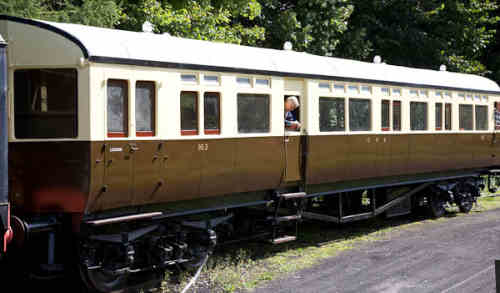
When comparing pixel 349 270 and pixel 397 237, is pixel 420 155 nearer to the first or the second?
pixel 397 237

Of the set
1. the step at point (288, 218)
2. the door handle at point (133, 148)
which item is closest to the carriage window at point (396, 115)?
the step at point (288, 218)

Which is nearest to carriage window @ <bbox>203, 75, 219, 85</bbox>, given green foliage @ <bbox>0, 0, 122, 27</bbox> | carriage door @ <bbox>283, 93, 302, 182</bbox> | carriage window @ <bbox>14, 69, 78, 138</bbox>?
carriage door @ <bbox>283, 93, 302, 182</bbox>

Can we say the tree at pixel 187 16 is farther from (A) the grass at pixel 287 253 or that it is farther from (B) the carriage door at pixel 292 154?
(B) the carriage door at pixel 292 154

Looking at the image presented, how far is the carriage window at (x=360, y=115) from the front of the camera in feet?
38.5

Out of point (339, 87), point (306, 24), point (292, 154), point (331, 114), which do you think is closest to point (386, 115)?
point (339, 87)

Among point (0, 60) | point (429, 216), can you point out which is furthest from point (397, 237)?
point (0, 60)

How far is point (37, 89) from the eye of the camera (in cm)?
774

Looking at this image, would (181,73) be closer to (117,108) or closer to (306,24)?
(117,108)

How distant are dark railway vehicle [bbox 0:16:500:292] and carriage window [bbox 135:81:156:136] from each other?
0.02m

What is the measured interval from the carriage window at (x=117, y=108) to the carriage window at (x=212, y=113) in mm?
1384

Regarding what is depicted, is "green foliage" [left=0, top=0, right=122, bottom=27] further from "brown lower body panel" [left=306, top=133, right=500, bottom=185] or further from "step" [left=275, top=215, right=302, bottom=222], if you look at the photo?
"step" [left=275, top=215, right=302, bottom=222]

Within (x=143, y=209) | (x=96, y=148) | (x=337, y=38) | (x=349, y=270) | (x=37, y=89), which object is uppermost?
(x=337, y=38)

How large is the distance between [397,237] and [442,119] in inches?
133

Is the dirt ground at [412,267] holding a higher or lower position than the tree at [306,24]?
lower
